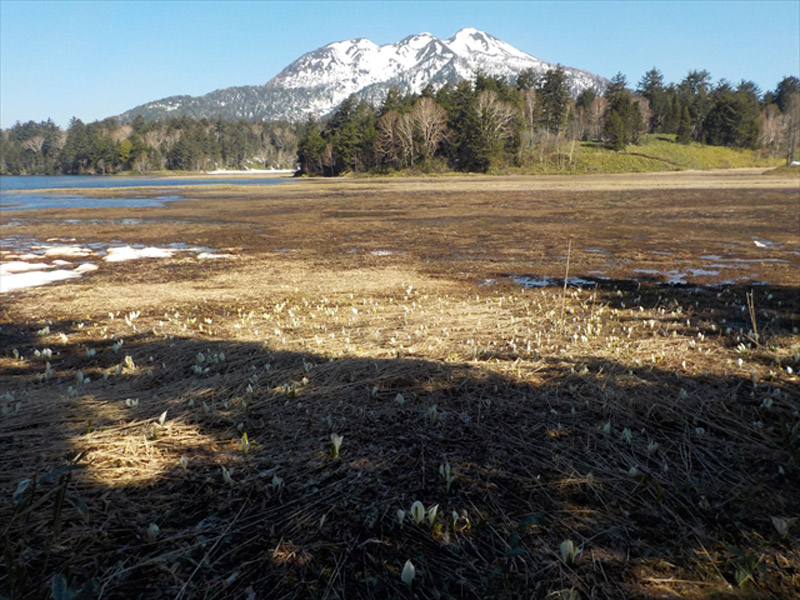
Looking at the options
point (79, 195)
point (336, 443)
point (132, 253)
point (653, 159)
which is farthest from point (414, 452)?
point (653, 159)

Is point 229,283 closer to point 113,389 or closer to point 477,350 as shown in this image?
point 113,389

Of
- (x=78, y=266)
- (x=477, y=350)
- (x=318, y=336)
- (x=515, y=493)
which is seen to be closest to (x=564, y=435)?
(x=515, y=493)

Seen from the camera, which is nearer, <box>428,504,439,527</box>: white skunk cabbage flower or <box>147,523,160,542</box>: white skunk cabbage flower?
<box>147,523,160,542</box>: white skunk cabbage flower

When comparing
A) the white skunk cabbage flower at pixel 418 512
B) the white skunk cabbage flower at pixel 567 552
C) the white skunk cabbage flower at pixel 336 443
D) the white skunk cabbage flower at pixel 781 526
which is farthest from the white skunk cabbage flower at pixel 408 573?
the white skunk cabbage flower at pixel 781 526

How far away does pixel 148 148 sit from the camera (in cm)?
15175

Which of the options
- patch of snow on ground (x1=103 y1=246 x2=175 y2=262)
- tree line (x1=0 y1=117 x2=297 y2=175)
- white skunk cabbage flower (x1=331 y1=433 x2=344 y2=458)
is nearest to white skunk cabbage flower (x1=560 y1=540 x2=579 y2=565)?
white skunk cabbage flower (x1=331 y1=433 x2=344 y2=458)

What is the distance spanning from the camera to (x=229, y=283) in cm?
1219

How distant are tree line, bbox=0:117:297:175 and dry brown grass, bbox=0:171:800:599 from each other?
163583mm

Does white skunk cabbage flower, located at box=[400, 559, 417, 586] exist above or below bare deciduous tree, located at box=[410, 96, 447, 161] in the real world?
below

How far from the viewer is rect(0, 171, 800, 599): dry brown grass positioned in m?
2.35

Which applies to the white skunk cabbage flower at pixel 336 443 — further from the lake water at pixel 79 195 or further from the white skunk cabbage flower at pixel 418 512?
the lake water at pixel 79 195

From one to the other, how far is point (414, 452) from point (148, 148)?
172674 millimetres

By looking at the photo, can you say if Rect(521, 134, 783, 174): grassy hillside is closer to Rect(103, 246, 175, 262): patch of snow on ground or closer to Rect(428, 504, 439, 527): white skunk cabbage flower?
Rect(103, 246, 175, 262): patch of snow on ground

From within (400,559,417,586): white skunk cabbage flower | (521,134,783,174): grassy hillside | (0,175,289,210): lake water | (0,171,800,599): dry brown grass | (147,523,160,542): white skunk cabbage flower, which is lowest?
(0,171,800,599): dry brown grass
